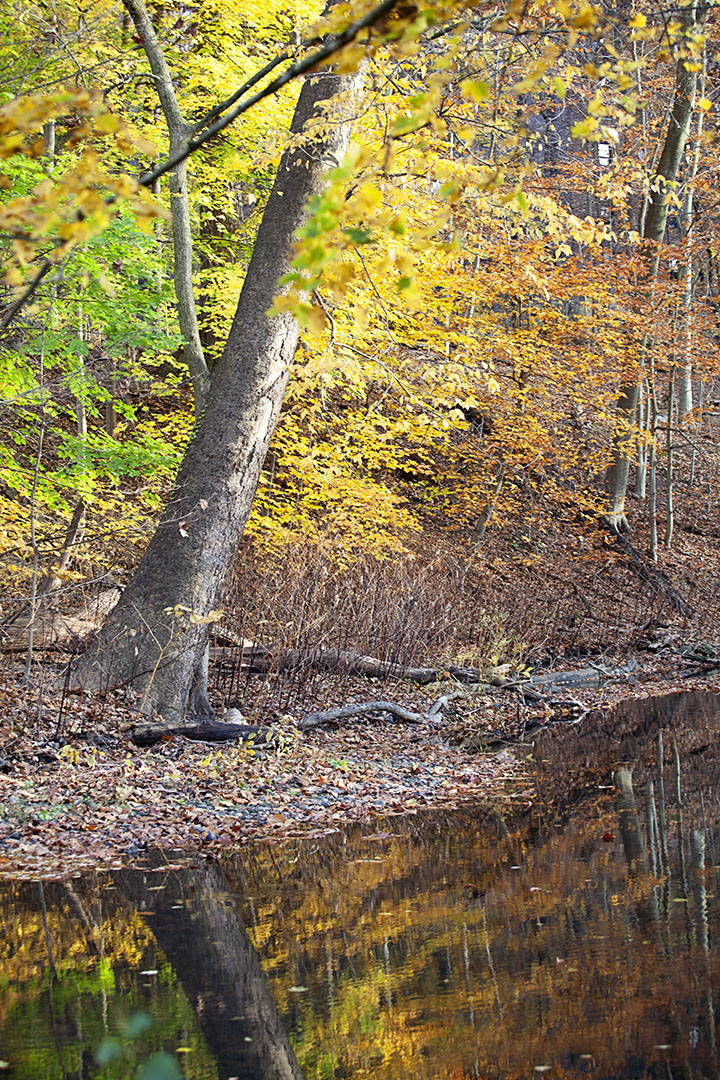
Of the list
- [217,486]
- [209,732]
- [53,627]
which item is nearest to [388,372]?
[217,486]

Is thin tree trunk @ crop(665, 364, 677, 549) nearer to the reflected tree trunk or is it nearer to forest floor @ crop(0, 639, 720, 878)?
forest floor @ crop(0, 639, 720, 878)

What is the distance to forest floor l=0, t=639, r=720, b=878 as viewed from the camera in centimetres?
599

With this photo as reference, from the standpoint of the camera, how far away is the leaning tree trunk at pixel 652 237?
17719 millimetres

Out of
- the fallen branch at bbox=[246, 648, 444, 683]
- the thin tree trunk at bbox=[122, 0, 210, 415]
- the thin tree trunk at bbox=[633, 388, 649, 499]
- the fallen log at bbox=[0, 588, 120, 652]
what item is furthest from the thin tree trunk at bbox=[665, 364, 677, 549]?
the fallen log at bbox=[0, 588, 120, 652]

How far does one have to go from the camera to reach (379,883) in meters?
4.85

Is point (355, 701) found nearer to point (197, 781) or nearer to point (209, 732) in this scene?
point (209, 732)

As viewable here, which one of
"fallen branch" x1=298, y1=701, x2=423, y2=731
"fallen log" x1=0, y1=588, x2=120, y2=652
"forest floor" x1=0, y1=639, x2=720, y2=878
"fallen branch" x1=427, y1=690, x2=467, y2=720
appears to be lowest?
"forest floor" x1=0, y1=639, x2=720, y2=878

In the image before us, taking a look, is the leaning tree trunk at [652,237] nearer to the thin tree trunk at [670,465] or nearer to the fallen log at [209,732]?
the thin tree trunk at [670,465]

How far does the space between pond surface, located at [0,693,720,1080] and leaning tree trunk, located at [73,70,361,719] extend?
3.29 metres

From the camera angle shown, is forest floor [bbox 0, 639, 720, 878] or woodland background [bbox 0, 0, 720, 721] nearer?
forest floor [bbox 0, 639, 720, 878]

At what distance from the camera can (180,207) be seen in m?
10.8

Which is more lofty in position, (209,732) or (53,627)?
(53,627)

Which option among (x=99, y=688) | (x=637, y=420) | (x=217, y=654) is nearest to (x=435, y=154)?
(x=217, y=654)

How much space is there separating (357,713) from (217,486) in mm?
2787
